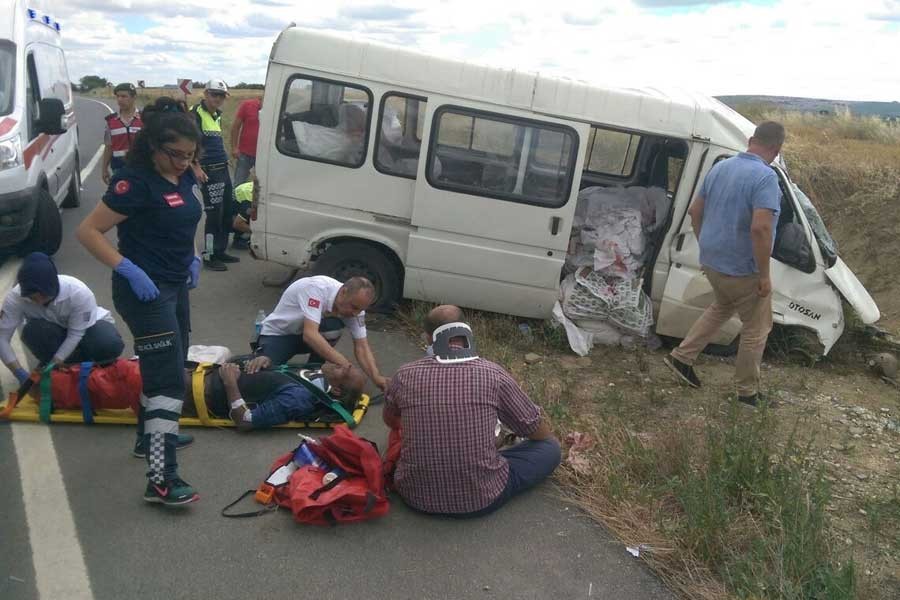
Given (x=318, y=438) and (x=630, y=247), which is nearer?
(x=318, y=438)

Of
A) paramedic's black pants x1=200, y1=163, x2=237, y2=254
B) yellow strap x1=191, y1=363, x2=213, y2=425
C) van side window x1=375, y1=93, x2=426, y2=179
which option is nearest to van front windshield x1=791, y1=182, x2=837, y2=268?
van side window x1=375, y1=93, x2=426, y2=179

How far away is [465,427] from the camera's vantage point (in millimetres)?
3611

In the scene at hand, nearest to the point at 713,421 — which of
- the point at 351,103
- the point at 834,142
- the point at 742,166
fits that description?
the point at 742,166

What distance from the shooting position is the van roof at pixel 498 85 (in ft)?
20.3

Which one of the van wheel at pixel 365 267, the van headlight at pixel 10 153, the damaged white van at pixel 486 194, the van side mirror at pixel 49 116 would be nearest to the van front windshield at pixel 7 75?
the van side mirror at pixel 49 116

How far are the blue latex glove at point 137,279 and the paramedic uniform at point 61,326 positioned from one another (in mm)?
1300

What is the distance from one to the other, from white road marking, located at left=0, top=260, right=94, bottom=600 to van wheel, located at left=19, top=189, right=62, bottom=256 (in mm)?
3841

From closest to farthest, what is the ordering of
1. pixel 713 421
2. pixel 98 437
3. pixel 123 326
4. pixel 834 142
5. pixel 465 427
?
pixel 465 427 < pixel 98 437 < pixel 713 421 < pixel 123 326 < pixel 834 142

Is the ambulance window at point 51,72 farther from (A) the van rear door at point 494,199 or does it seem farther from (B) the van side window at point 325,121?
(A) the van rear door at point 494,199

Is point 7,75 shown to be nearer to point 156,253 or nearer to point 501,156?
point 501,156

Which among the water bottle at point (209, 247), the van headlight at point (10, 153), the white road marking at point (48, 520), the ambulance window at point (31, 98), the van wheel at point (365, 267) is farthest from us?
the water bottle at point (209, 247)

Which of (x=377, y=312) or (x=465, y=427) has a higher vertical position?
(x=465, y=427)

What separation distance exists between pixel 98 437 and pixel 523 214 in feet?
11.8

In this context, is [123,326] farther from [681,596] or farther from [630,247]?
[681,596]
